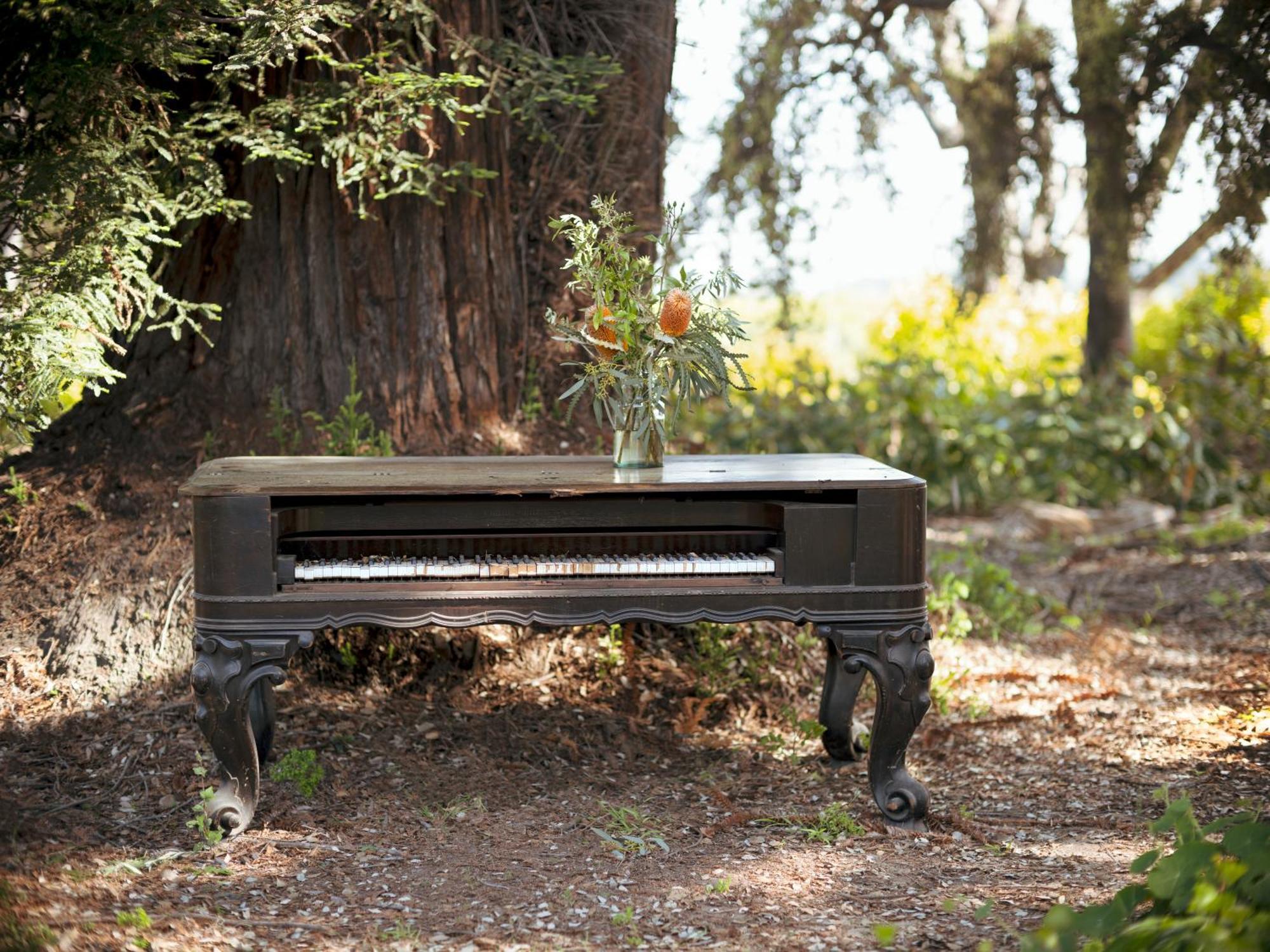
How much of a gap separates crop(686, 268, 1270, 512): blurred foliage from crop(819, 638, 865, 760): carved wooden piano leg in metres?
3.81

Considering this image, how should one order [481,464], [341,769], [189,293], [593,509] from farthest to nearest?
[189,293] → [341,769] → [481,464] → [593,509]

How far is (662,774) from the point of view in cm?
417

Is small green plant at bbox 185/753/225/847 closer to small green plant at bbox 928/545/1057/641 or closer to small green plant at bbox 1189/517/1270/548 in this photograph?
small green plant at bbox 928/545/1057/641

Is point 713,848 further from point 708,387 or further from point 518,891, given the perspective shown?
point 708,387

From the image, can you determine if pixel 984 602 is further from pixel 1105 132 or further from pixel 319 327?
pixel 319 327

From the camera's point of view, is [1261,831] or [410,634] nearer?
[1261,831]

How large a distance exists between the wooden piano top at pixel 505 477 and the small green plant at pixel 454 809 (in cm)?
109

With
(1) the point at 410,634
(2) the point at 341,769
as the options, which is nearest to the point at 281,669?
(2) the point at 341,769

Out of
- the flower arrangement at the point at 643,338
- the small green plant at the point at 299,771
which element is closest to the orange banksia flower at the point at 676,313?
the flower arrangement at the point at 643,338

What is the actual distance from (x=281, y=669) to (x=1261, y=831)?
2534 millimetres

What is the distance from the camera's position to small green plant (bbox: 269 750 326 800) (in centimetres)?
385

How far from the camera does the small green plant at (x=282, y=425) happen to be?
187 inches

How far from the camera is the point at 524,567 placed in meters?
3.40

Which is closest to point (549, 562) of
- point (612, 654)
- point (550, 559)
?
point (550, 559)
